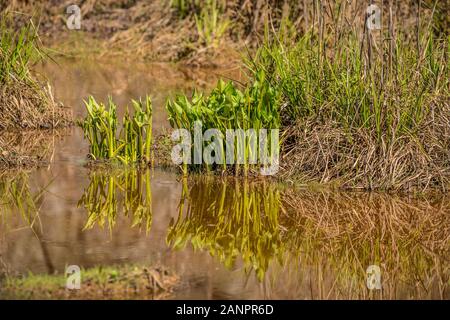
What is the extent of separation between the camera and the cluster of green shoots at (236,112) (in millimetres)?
8242

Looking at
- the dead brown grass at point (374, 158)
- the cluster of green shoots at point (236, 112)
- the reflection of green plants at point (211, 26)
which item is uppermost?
the reflection of green plants at point (211, 26)

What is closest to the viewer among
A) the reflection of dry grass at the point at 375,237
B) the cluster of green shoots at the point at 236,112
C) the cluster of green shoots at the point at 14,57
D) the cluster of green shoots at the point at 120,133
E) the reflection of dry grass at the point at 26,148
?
the reflection of dry grass at the point at 375,237

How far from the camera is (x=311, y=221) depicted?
7.36m

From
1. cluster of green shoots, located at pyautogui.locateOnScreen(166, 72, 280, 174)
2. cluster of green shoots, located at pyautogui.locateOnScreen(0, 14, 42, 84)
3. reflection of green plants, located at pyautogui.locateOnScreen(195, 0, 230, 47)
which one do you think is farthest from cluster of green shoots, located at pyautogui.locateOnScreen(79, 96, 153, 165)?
reflection of green plants, located at pyautogui.locateOnScreen(195, 0, 230, 47)

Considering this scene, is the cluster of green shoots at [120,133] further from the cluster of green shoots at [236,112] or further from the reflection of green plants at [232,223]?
the reflection of green plants at [232,223]

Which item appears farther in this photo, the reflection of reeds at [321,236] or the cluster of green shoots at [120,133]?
the cluster of green shoots at [120,133]

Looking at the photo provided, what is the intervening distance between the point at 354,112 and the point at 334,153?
1.33ft

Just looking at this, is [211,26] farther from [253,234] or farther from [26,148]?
[253,234]

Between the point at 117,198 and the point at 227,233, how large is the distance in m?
1.30

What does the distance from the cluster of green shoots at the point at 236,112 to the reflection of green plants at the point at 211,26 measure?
727cm

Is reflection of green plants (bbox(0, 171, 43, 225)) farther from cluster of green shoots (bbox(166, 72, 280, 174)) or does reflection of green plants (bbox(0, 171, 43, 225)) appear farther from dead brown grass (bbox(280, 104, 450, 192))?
dead brown grass (bbox(280, 104, 450, 192))

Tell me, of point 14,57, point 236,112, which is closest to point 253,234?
point 236,112

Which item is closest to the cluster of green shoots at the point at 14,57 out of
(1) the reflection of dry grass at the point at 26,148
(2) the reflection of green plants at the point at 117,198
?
(1) the reflection of dry grass at the point at 26,148

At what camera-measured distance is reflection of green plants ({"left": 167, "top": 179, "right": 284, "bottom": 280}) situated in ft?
21.5
